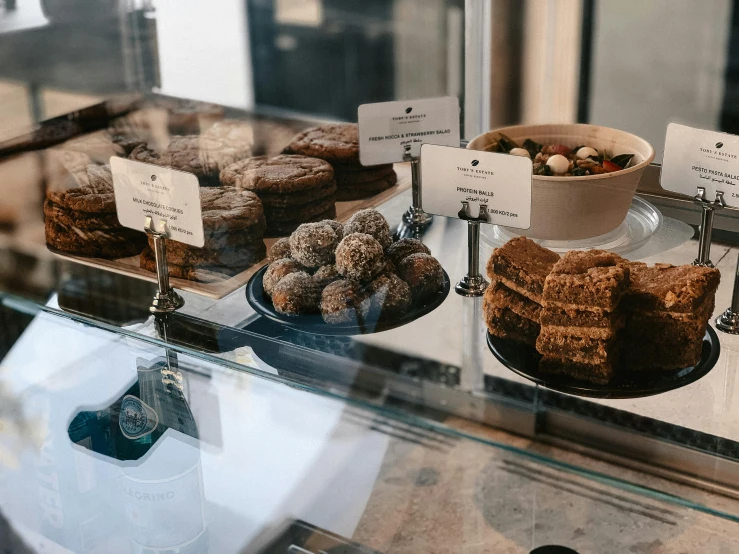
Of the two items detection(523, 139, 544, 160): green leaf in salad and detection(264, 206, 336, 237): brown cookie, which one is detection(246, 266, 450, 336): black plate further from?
detection(523, 139, 544, 160): green leaf in salad

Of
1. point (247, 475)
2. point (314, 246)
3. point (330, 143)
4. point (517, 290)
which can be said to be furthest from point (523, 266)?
point (247, 475)

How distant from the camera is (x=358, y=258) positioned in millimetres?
890

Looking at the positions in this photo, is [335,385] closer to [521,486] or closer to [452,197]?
[452,197]

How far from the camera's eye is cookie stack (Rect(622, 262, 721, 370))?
76 centimetres

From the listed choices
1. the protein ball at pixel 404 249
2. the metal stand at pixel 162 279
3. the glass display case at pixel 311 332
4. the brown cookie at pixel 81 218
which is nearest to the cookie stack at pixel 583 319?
the glass display case at pixel 311 332

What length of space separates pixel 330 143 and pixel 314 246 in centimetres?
35

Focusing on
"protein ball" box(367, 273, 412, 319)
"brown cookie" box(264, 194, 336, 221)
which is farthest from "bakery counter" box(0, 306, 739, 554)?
"brown cookie" box(264, 194, 336, 221)

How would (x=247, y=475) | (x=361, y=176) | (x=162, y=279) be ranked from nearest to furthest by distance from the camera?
1. (x=162, y=279)
2. (x=361, y=176)
3. (x=247, y=475)

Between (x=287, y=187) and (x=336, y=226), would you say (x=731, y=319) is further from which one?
(x=287, y=187)

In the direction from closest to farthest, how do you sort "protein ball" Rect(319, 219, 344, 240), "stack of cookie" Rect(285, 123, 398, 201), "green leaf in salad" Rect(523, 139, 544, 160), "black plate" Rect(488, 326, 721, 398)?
1. "black plate" Rect(488, 326, 721, 398)
2. "protein ball" Rect(319, 219, 344, 240)
3. "green leaf in salad" Rect(523, 139, 544, 160)
4. "stack of cookie" Rect(285, 123, 398, 201)

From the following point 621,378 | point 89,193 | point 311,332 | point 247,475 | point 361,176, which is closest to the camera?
point 621,378

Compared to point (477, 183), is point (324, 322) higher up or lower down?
lower down

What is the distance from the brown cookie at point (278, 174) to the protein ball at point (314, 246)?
0.17m

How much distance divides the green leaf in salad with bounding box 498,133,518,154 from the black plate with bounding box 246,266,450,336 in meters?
0.23
